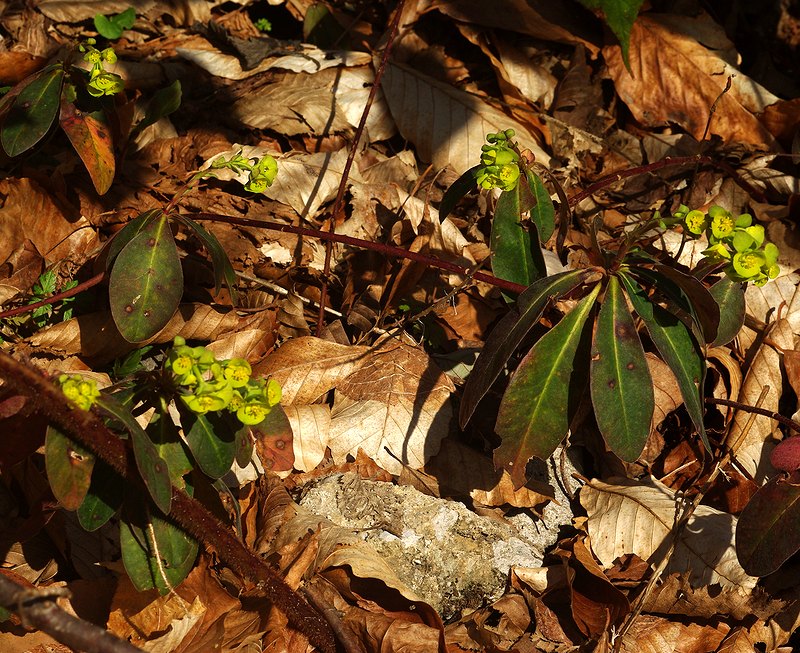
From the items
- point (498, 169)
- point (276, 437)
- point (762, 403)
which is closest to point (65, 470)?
point (276, 437)

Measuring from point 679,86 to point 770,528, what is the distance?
2196 millimetres

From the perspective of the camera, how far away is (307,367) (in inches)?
102

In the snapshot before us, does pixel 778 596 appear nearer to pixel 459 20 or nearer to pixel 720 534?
pixel 720 534

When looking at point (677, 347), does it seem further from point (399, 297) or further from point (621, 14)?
point (621, 14)

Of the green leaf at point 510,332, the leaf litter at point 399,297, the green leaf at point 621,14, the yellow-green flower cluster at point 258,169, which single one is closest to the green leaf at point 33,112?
the leaf litter at point 399,297

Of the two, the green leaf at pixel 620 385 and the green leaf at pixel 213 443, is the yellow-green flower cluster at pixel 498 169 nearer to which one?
the green leaf at pixel 620 385

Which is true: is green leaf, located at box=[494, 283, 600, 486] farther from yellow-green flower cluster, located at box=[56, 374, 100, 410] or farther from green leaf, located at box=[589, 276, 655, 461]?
yellow-green flower cluster, located at box=[56, 374, 100, 410]

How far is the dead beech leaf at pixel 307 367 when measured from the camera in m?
2.54

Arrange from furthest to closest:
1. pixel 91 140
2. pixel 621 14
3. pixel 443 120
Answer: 1. pixel 443 120
2. pixel 621 14
3. pixel 91 140

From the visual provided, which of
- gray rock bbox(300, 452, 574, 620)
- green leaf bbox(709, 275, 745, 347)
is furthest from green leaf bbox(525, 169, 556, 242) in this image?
gray rock bbox(300, 452, 574, 620)

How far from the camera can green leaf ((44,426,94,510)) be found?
1561mm

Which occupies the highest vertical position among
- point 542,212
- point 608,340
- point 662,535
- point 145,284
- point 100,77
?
point 100,77

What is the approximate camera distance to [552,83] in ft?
11.7

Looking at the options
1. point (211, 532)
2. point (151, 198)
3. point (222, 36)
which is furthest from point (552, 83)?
point (211, 532)
